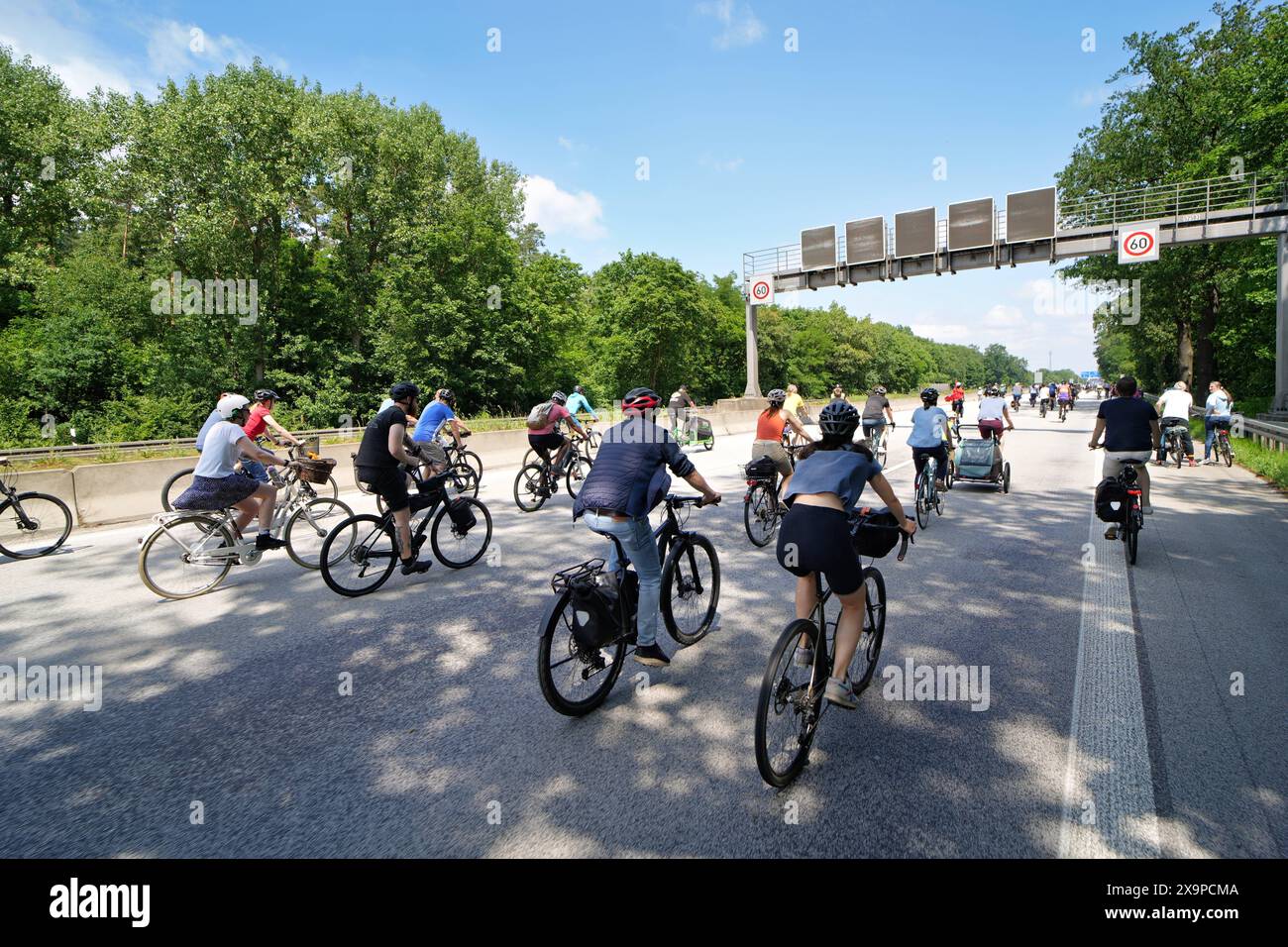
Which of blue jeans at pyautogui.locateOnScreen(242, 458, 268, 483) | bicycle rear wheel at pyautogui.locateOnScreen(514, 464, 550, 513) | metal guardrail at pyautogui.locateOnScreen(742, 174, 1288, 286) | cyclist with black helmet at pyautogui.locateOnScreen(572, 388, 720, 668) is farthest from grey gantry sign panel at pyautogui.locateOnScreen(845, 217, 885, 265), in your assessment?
cyclist with black helmet at pyautogui.locateOnScreen(572, 388, 720, 668)

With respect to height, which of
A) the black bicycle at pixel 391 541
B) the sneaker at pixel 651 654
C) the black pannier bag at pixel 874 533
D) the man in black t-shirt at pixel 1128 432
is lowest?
the sneaker at pixel 651 654

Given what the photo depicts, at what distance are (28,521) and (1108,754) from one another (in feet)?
36.5

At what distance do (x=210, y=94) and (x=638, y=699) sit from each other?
41.1 m

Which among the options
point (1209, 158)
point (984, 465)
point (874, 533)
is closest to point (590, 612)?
point (874, 533)

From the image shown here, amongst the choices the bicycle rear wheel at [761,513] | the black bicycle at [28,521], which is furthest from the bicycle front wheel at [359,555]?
the black bicycle at [28,521]

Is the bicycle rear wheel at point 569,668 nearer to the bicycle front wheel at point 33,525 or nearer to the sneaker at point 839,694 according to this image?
the sneaker at point 839,694

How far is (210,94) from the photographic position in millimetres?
33688

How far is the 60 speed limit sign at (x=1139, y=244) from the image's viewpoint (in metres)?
26.0

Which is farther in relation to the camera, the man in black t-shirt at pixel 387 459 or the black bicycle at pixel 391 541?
the man in black t-shirt at pixel 387 459

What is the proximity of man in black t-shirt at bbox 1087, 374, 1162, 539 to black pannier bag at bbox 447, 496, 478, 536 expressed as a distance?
6.93 metres

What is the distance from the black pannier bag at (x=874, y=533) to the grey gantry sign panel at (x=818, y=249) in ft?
104

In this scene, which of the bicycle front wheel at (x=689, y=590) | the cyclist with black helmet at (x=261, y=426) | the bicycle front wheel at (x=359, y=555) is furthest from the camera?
the cyclist with black helmet at (x=261, y=426)

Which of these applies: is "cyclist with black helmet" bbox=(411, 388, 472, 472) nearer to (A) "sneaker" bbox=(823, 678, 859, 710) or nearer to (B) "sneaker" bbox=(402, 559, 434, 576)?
(B) "sneaker" bbox=(402, 559, 434, 576)

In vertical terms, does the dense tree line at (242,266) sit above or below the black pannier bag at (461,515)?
above
